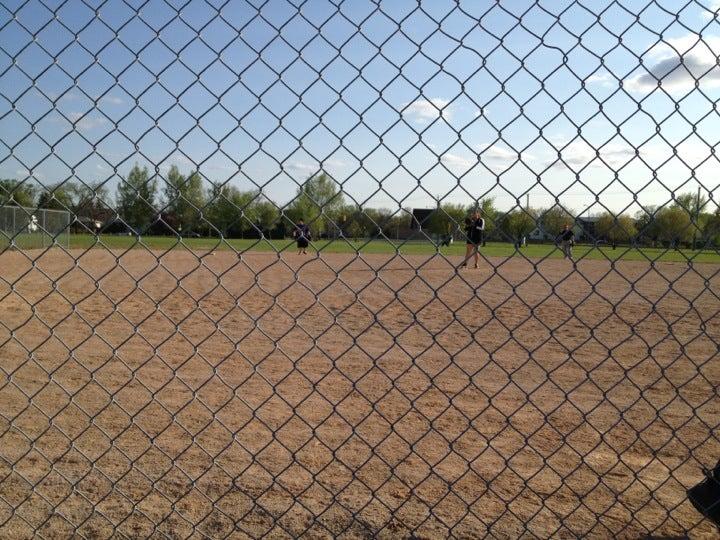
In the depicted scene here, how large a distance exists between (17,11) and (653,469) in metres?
4.21

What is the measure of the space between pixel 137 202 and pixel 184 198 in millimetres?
237

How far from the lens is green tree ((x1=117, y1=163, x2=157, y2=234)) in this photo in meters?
2.48

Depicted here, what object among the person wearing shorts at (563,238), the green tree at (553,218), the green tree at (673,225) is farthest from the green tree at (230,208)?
the green tree at (673,225)

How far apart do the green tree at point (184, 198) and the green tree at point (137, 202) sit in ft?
0.22

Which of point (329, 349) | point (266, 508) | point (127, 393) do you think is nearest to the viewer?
point (266, 508)

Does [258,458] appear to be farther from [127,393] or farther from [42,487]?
[127,393]

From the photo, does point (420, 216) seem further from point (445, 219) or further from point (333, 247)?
→ point (333, 247)

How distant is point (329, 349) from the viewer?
6754 millimetres

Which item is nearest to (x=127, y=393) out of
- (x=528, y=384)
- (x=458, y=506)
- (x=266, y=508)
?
(x=266, y=508)

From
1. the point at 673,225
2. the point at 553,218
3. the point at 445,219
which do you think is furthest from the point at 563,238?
the point at 445,219

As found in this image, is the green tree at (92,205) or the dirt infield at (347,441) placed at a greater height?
the green tree at (92,205)

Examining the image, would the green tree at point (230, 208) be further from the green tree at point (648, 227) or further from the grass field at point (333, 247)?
the green tree at point (648, 227)

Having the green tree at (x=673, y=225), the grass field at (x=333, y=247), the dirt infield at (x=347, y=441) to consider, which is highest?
the green tree at (x=673, y=225)

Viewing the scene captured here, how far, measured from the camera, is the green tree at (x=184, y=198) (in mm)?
2480
